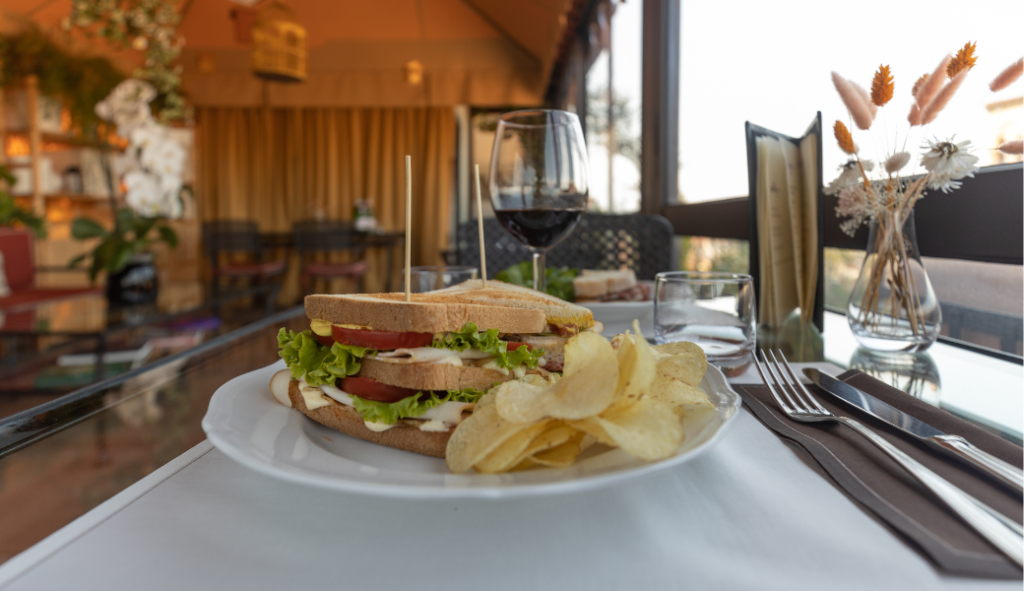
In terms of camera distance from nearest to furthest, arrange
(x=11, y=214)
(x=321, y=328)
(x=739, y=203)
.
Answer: (x=321, y=328) → (x=739, y=203) → (x=11, y=214)

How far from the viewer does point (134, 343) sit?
259 cm

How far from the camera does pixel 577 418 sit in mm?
399

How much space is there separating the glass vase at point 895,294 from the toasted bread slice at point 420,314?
55 cm

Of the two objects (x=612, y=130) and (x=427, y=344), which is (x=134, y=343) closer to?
(x=427, y=344)

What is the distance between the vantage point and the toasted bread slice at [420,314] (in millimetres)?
602

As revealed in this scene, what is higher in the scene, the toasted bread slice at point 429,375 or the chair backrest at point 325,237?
the chair backrest at point 325,237

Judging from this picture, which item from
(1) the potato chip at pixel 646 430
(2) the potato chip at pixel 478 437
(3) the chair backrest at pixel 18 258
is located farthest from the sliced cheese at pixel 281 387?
(3) the chair backrest at pixel 18 258

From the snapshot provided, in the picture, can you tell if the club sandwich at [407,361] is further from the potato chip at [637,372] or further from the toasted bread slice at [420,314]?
the potato chip at [637,372]

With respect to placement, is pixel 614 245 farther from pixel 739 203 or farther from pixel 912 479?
pixel 912 479

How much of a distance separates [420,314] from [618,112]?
12.3ft

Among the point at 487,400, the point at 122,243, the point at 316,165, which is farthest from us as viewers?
the point at 316,165

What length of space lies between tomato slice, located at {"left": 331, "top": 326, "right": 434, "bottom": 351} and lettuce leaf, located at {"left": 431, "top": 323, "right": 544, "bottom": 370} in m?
0.01

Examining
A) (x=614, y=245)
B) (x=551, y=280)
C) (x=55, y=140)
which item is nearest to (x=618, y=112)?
(x=614, y=245)

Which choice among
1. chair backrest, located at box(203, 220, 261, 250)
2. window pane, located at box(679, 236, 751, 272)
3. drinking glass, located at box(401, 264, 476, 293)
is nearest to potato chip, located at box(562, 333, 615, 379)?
drinking glass, located at box(401, 264, 476, 293)
